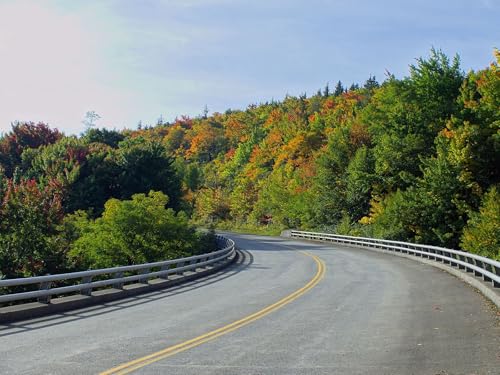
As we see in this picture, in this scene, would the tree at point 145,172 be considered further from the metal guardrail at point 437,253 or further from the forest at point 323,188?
the metal guardrail at point 437,253

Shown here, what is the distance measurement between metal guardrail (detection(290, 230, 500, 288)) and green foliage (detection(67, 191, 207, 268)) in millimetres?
13954

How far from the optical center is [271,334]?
10.6 meters

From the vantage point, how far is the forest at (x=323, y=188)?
29.8 m

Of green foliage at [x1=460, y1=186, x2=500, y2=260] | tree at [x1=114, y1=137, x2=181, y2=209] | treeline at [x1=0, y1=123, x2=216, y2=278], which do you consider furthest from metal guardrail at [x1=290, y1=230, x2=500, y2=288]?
tree at [x1=114, y1=137, x2=181, y2=209]

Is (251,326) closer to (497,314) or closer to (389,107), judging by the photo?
(497,314)

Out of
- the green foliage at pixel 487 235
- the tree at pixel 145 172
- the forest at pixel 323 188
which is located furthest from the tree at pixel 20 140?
the green foliage at pixel 487 235

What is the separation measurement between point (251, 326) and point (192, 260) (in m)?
13.5

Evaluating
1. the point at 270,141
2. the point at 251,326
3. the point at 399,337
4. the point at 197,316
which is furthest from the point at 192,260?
the point at 270,141

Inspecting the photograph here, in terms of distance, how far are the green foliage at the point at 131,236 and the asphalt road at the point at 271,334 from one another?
13410 mm

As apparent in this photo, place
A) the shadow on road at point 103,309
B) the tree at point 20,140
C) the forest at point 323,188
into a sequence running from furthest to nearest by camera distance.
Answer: the tree at point 20,140 → the forest at point 323,188 → the shadow on road at point 103,309

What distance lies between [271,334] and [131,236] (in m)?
22.6

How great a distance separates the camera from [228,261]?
103ft

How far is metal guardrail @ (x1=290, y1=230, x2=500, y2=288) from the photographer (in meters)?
18.9

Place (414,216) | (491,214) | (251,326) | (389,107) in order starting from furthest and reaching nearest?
(389,107)
(414,216)
(491,214)
(251,326)
